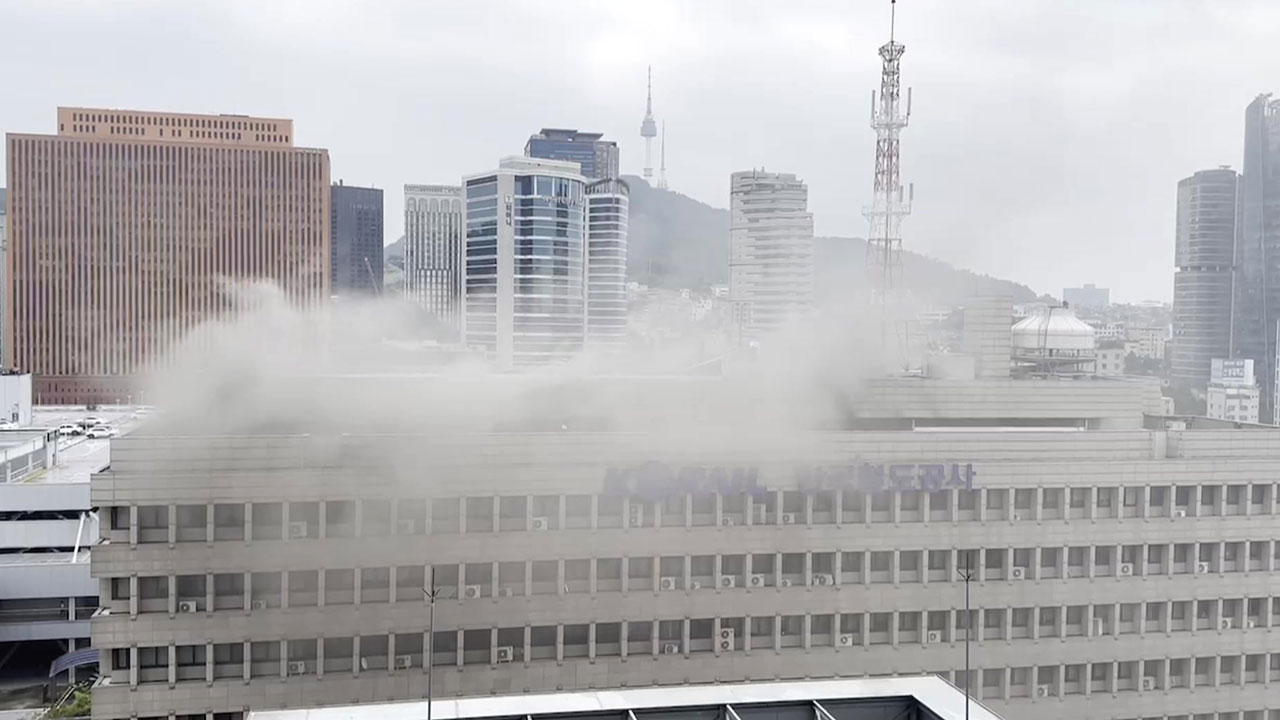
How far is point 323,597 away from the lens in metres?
22.8

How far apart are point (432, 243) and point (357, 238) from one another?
21.1 meters

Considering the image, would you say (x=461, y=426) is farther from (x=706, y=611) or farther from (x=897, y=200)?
(x=897, y=200)

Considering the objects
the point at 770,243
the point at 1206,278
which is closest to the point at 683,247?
the point at 770,243

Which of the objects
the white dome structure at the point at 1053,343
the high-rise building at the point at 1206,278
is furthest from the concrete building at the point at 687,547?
the high-rise building at the point at 1206,278

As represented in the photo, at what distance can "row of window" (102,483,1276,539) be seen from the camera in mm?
22562

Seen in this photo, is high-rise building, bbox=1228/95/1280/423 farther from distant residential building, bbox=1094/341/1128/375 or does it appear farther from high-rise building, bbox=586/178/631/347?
high-rise building, bbox=586/178/631/347

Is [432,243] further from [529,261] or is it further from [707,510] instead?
[707,510]

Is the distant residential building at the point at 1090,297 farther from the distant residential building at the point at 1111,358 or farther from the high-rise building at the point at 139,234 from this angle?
the high-rise building at the point at 139,234

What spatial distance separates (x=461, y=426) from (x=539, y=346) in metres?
55.8

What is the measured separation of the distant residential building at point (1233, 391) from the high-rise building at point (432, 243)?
81.4 m

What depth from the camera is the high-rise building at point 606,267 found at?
291ft

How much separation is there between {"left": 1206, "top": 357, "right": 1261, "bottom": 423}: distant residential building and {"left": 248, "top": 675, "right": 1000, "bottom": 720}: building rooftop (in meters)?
76.0

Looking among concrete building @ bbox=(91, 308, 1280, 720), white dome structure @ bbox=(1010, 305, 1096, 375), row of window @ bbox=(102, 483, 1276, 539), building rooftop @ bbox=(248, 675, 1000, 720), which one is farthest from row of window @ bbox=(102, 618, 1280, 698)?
white dome structure @ bbox=(1010, 305, 1096, 375)

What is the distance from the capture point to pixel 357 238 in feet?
413
